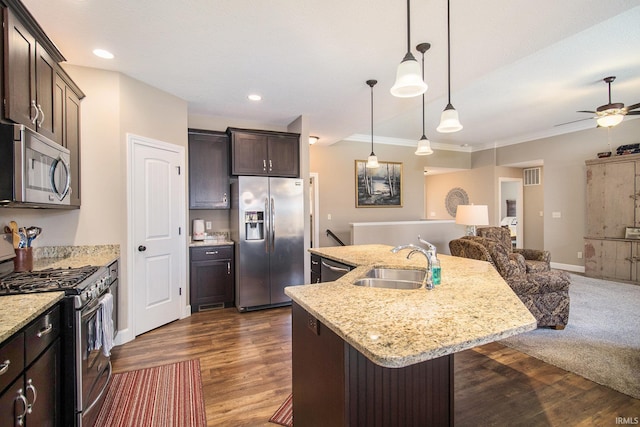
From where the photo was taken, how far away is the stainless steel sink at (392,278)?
202cm

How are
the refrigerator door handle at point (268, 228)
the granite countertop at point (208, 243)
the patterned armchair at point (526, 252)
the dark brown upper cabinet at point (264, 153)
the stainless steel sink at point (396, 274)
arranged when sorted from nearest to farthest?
the stainless steel sink at point (396, 274) < the granite countertop at point (208, 243) < the refrigerator door handle at point (268, 228) < the dark brown upper cabinet at point (264, 153) < the patterned armchair at point (526, 252)

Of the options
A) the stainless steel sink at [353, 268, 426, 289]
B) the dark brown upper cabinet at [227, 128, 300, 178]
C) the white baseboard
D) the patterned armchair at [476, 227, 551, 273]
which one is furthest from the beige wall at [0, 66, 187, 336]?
the white baseboard

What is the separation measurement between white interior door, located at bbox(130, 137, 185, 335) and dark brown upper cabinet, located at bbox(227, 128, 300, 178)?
0.78 m

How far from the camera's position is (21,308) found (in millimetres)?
1372

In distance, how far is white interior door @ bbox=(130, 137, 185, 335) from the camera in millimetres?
3168

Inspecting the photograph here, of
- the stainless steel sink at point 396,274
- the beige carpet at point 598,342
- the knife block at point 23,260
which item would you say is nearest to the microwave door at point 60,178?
the knife block at point 23,260

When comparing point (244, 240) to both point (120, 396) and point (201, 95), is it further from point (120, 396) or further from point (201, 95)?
point (120, 396)

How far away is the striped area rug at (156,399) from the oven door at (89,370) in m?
0.13

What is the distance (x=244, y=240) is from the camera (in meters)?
3.99

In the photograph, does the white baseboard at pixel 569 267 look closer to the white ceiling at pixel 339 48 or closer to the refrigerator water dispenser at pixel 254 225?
the white ceiling at pixel 339 48

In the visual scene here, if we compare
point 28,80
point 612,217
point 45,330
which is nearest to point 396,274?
point 45,330

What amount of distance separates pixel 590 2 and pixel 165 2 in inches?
107

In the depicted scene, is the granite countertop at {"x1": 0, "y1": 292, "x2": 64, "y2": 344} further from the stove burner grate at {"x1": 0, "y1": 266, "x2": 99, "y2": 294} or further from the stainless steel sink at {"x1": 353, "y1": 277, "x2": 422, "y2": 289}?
the stainless steel sink at {"x1": 353, "y1": 277, "x2": 422, "y2": 289}

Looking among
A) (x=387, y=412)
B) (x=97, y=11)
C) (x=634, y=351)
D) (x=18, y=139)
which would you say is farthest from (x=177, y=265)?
(x=634, y=351)
